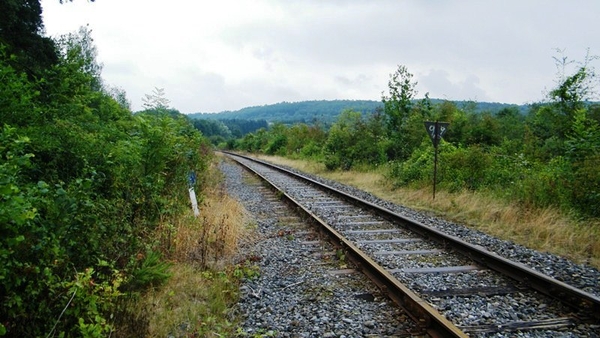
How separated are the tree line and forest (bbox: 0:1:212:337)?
7639 mm

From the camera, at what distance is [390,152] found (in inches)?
779

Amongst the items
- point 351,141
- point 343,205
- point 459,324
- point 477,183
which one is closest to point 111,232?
point 459,324

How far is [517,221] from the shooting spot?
27.4 ft

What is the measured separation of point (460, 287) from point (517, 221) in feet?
14.0

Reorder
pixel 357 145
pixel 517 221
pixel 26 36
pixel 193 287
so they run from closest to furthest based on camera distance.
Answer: pixel 193 287
pixel 517 221
pixel 26 36
pixel 357 145

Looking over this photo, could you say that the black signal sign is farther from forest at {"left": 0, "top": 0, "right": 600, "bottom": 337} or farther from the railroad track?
the railroad track

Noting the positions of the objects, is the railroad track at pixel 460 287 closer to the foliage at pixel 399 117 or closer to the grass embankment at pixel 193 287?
the grass embankment at pixel 193 287

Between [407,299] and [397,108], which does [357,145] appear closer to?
[397,108]

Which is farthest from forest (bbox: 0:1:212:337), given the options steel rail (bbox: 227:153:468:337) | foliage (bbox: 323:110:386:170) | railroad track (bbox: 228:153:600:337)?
foliage (bbox: 323:110:386:170)

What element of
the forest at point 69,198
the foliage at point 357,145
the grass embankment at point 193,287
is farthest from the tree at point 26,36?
the foliage at point 357,145

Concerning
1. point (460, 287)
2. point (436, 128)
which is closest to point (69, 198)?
point (460, 287)

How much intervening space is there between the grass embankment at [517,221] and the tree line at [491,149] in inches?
20.9

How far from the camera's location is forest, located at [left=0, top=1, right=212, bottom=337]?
9.69 ft

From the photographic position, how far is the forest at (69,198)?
2.95 metres
